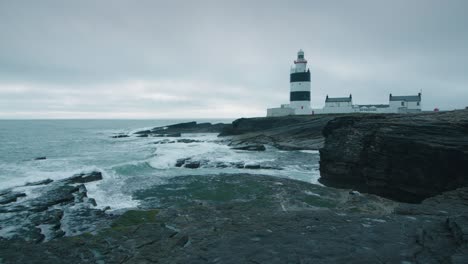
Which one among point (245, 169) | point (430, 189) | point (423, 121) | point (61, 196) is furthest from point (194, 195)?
point (423, 121)

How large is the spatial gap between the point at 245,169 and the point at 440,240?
18146mm

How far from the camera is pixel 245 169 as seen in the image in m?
23.0

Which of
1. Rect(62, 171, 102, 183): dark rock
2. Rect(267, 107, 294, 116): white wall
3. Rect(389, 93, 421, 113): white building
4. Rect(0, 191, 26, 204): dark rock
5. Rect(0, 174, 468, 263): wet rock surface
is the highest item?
Rect(389, 93, 421, 113): white building

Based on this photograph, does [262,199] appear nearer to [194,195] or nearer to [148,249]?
[194,195]

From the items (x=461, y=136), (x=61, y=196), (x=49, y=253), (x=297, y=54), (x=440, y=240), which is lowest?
(x=61, y=196)

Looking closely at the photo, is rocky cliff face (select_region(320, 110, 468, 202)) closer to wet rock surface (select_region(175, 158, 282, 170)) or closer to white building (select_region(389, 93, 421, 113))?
wet rock surface (select_region(175, 158, 282, 170))

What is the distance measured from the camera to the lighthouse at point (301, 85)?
52000 millimetres

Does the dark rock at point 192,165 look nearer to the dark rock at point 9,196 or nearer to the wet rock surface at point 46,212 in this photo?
the wet rock surface at point 46,212

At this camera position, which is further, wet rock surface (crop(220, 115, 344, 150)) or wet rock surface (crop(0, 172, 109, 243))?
wet rock surface (crop(220, 115, 344, 150))

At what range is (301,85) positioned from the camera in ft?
172

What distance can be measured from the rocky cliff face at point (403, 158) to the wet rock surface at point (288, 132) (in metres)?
13.2

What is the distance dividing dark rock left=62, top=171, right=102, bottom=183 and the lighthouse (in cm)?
3860

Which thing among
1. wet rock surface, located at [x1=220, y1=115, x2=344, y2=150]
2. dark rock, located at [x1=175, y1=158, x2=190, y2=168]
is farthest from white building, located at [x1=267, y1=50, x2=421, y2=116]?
dark rock, located at [x1=175, y1=158, x2=190, y2=168]

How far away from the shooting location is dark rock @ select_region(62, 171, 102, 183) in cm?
1888
